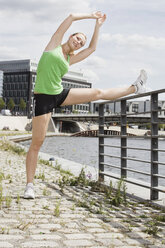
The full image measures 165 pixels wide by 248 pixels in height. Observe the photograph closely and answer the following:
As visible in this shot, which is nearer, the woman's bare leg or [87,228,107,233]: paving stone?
[87,228,107,233]: paving stone

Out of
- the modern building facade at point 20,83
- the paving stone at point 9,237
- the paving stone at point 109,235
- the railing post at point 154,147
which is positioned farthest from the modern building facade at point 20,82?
the paving stone at point 9,237

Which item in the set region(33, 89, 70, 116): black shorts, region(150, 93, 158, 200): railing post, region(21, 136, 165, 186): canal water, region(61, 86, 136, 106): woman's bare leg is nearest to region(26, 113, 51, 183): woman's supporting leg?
region(33, 89, 70, 116): black shorts

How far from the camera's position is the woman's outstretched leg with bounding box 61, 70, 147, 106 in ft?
17.1

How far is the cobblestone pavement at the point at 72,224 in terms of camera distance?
3.59 m

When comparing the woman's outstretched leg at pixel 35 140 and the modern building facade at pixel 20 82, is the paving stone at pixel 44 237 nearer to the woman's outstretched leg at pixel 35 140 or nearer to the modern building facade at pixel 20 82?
the woman's outstretched leg at pixel 35 140

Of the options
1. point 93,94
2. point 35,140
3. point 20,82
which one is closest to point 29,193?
point 35,140

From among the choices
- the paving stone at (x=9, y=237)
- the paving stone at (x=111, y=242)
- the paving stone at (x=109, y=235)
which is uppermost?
the paving stone at (x=9, y=237)

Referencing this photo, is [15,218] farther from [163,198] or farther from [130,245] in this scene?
[163,198]

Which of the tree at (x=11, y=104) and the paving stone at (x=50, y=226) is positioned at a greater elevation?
the tree at (x=11, y=104)

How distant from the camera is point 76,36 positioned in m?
5.17

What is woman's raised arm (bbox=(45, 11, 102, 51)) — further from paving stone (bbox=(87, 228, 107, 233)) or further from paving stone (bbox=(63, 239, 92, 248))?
paving stone (bbox=(63, 239, 92, 248))

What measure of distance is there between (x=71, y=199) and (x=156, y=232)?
2.13m

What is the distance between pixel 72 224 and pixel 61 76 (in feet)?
6.33

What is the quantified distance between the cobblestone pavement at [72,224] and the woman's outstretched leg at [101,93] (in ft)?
4.50
